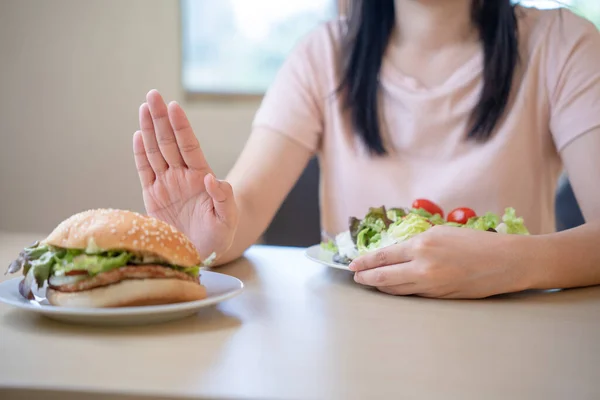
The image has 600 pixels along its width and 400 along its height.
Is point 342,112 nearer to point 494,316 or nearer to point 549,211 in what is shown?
point 549,211

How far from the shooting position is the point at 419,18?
172 cm

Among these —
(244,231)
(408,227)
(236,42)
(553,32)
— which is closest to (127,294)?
(408,227)

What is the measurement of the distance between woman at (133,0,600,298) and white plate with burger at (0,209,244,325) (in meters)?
0.48

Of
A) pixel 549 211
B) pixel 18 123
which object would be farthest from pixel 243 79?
pixel 549 211

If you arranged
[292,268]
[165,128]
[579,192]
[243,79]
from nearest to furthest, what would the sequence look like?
[165,128]
[292,268]
[579,192]
[243,79]

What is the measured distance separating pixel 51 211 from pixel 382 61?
2.15 metres

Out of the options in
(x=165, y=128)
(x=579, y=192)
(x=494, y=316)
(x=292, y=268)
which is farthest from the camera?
→ (x=579, y=192)

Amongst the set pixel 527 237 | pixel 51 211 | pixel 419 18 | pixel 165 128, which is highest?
pixel 419 18

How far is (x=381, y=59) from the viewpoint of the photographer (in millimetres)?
1782

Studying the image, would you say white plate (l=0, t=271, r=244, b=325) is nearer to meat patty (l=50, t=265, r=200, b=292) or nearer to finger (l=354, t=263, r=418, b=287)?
meat patty (l=50, t=265, r=200, b=292)

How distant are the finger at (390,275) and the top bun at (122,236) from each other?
0.97ft

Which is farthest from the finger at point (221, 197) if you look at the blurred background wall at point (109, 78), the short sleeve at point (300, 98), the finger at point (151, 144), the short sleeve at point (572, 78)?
the blurred background wall at point (109, 78)

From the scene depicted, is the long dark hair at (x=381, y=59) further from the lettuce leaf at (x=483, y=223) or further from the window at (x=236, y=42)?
the window at (x=236, y=42)

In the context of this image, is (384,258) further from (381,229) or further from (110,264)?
(110,264)
